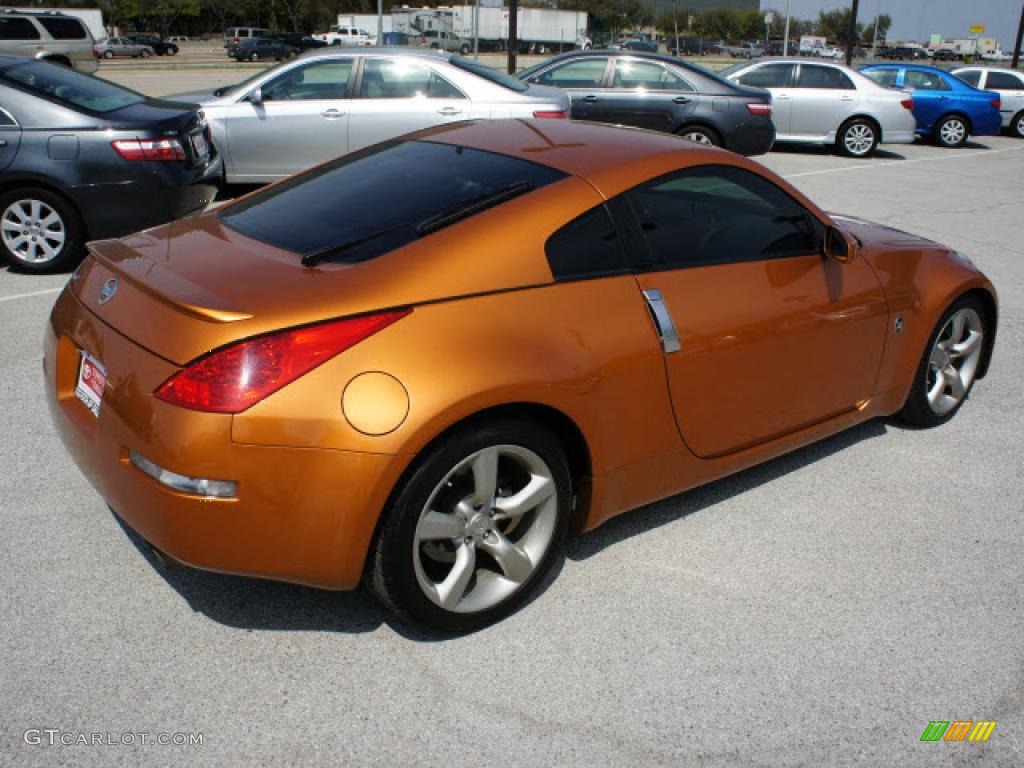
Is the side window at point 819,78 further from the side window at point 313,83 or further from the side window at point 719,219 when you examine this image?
the side window at point 719,219

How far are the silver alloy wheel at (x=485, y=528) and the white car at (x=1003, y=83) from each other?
21.3 metres

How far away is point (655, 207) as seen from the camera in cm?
350

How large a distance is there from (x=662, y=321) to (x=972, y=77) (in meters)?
21.2

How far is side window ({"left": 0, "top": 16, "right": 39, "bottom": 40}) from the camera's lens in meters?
24.2

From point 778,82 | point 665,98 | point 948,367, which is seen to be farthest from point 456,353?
point 778,82

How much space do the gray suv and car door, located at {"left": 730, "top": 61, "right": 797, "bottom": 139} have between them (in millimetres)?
16645

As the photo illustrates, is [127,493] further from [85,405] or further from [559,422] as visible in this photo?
[559,422]

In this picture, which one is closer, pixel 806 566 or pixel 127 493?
pixel 127 493

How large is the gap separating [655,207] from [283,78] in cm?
722

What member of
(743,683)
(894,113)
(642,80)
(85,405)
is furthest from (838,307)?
(894,113)

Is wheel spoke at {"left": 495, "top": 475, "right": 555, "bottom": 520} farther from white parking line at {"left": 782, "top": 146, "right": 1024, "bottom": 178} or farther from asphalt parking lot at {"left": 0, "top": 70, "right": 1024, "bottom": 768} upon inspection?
white parking line at {"left": 782, "top": 146, "right": 1024, "bottom": 178}

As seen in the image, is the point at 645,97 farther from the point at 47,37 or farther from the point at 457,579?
the point at 47,37

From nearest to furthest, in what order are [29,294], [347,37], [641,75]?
[29,294]
[641,75]
[347,37]

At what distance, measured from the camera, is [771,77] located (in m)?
16.3
